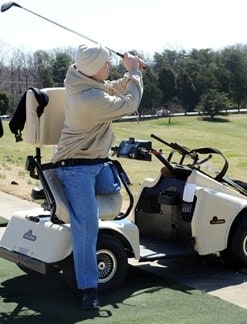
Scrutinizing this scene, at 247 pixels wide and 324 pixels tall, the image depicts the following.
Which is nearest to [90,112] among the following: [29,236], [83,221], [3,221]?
[83,221]

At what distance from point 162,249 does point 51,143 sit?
4.06 ft

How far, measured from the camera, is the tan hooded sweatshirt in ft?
13.7

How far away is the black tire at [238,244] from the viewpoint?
201 inches

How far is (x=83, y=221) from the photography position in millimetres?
4203

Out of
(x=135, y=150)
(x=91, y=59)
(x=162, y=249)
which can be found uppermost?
(x=91, y=59)

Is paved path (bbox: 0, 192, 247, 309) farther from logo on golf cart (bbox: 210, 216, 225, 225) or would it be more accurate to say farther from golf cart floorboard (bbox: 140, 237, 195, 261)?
logo on golf cart (bbox: 210, 216, 225, 225)

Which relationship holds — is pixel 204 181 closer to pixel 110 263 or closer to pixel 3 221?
pixel 110 263

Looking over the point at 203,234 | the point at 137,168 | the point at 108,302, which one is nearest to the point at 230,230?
the point at 203,234

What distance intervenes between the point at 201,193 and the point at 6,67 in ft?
194

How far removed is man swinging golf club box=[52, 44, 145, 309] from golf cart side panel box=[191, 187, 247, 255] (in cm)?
91

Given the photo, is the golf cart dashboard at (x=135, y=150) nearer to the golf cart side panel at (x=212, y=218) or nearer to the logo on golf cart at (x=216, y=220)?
the golf cart side panel at (x=212, y=218)

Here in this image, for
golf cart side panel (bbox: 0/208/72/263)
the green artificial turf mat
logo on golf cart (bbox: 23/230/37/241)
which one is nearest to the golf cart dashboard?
golf cart side panel (bbox: 0/208/72/263)

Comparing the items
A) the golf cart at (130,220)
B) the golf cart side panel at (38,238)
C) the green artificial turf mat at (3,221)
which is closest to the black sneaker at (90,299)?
the golf cart at (130,220)

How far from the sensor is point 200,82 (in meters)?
54.8
